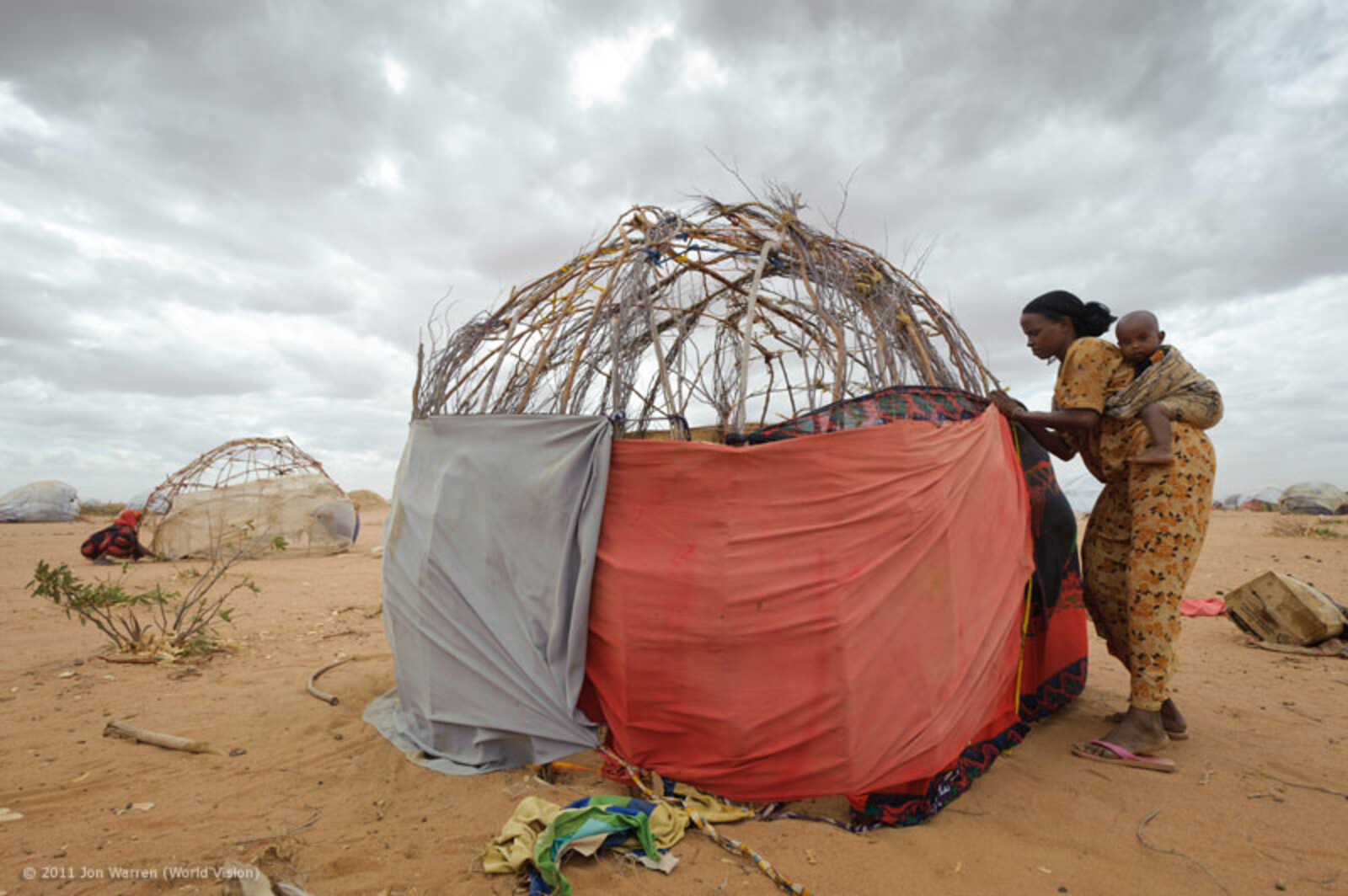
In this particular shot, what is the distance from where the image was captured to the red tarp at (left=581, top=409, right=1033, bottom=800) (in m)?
2.54

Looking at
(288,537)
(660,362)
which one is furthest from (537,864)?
(288,537)

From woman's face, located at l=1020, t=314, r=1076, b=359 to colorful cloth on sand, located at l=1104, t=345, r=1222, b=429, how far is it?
0.42 metres

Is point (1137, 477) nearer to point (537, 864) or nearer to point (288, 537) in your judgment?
point (537, 864)

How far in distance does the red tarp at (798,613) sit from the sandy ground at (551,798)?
30cm

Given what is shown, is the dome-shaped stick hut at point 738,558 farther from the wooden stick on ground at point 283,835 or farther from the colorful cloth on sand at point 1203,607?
the colorful cloth on sand at point 1203,607

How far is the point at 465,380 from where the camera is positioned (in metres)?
3.77

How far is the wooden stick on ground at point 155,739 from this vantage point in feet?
11.0

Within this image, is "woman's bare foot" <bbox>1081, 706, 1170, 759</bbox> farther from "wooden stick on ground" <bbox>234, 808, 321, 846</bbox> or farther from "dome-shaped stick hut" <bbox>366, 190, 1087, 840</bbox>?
"wooden stick on ground" <bbox>234, 808, 321, 846</bbox>

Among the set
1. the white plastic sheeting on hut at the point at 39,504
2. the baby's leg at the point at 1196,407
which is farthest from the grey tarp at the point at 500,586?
the white plastic sheeting on hut at the point at 39,504

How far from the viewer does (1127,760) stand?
3.05 metres

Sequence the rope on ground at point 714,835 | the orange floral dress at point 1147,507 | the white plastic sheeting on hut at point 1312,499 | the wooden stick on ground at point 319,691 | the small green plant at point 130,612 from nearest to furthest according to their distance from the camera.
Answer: the rope on ground at point 714,835 < the orange floral dress at point 1147,507 < the wooden stick on ground at point 319,691 < the small green plant at point 130,612 < the white plastic sheeting on hut at point 1312,499

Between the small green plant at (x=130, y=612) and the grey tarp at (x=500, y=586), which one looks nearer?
the grey tarp at (x=500, y=586)

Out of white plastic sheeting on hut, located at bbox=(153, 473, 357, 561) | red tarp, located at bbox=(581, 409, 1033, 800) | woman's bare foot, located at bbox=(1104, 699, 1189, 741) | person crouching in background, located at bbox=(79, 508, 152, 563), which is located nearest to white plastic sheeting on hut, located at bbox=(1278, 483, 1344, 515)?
woman's bare foot, located at bbox=(1104, 699, 1189, 741)

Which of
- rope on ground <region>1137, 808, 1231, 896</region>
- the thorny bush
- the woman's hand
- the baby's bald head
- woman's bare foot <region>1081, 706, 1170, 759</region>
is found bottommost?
rope on ground <region>1137, 808, 1231, 896</region>
